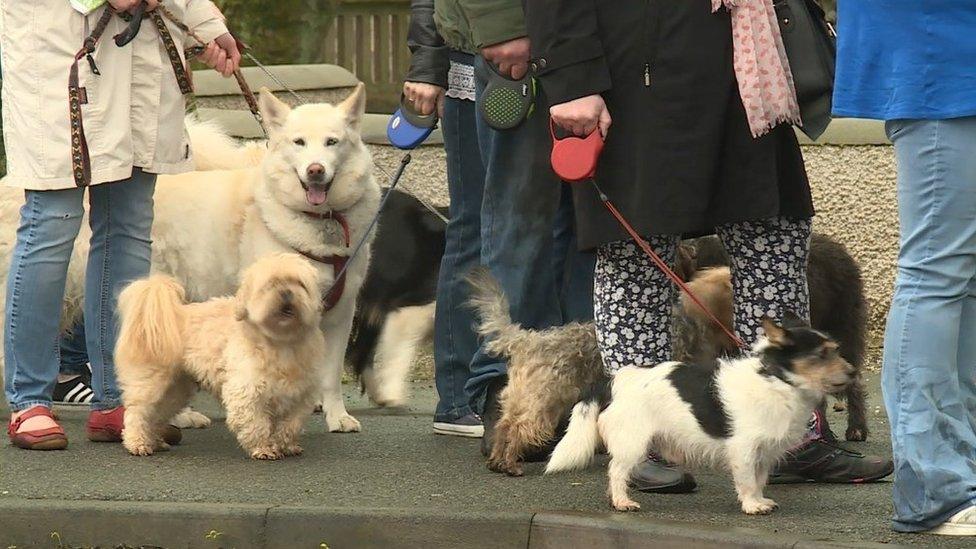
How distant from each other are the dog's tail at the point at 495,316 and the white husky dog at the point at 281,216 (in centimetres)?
144

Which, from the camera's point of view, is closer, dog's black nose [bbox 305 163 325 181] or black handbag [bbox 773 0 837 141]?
black handbag [bbox 773 0 837 141]

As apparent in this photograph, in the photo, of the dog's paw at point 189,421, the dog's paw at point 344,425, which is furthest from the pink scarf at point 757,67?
the dog's paw at point 189,421

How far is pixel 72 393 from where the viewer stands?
722cm

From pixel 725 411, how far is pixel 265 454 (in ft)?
6.53

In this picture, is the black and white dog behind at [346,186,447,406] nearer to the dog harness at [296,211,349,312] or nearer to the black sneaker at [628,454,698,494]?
the dog harness at [296,211,349,312]

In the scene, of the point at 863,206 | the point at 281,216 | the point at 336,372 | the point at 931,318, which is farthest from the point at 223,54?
the point at 863,206

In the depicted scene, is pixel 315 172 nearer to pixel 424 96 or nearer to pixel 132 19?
pixel 424 96

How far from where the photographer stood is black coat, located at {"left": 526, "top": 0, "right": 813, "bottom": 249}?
453 centimetres

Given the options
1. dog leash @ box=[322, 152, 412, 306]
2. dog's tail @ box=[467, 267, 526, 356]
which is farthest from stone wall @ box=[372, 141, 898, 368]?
dog's tail @ box=[467, 267, 526, 356]

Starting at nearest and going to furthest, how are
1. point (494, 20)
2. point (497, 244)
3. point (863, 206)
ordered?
1. point (494, 20)
2. point (497, 244)
3. point (863, 206)

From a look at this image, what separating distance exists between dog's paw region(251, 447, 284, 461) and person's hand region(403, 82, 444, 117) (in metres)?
1.36

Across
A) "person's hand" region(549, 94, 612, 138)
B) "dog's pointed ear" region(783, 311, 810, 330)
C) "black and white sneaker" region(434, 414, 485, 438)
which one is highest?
"person's hand" region(549, 94, 612, 138)

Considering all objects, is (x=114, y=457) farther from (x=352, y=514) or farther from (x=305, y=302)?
(x=352, y=514)

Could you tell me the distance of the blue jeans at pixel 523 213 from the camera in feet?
17.2
